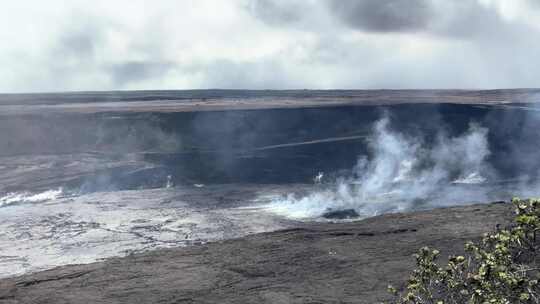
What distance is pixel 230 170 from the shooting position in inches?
1524

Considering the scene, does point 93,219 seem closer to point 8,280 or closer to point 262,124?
point 8,280

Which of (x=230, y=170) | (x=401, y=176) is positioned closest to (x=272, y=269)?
(x=401, y=176)

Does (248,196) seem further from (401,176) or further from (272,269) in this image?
(272,269)

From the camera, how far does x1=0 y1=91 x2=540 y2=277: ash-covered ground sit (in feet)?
81.5

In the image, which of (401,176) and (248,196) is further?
(401,176)

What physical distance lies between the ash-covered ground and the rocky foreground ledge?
2.97 metres

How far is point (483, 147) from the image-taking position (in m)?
39.8

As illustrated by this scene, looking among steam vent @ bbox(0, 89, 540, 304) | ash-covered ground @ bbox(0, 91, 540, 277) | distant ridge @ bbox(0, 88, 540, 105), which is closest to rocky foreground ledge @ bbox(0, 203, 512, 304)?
steam vent @ bbox(0, 89, 540, 304)

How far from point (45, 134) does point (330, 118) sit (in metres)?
23.8

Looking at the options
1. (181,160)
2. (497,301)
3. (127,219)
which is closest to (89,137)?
(181,160)

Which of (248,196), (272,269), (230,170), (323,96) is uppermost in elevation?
(323,96)

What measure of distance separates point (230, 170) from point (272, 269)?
2162 cm

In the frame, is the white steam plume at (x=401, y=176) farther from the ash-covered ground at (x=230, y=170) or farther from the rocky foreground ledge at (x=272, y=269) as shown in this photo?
the rocky foreground ledge at (x=272, y=269)

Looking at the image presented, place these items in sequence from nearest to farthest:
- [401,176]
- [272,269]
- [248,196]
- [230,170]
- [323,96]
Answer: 1. [272,269]
2. [248,196]
3. [401,176]
4. [230,170]
5. [323,96]
